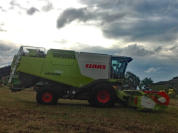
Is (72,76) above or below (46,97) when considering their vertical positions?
above

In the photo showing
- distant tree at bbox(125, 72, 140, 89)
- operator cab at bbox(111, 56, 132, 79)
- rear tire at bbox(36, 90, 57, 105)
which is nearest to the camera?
rear tire at bbox(36, 90, 57, 105)

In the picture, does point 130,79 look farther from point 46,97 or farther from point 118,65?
point 46,97

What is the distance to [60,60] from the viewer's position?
1202 centimetres

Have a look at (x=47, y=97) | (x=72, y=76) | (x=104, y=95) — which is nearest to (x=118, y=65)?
(x=104, y=95)

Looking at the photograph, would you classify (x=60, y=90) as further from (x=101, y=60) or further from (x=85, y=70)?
(x=101, y=60)

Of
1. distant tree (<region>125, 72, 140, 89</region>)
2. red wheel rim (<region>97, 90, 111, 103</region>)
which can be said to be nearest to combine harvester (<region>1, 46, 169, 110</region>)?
red wheel rim (<region>97, 90, 111, 103</region>)

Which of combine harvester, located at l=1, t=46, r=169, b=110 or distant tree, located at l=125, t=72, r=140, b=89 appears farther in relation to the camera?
distant tree, located at l=125, t=72, r=140, b=89

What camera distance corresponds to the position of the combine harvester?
11.5m

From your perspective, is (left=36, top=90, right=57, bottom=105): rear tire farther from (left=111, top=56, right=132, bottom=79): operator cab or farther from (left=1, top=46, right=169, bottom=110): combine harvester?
(left=111, top=56, right=132, bottom=79): operator cab

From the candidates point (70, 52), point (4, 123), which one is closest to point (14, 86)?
point (70, 52)

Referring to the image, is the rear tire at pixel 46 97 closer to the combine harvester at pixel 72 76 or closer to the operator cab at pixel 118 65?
the combine harvester at pixel 72 76

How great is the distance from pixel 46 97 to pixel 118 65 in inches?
174

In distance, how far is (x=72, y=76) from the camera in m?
11.9

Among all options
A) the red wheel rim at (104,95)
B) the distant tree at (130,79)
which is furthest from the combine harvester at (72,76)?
the distant tree at (130,79)
